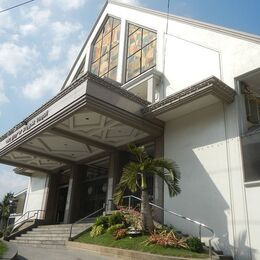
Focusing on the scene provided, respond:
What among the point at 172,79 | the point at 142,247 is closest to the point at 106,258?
the point at 142,247

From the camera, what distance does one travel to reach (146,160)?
12.0m

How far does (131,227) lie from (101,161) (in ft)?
28.5

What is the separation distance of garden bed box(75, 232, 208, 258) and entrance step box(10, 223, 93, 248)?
1.10m

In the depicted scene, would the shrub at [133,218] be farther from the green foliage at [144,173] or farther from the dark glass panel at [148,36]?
the dark glass panel at [148,36]

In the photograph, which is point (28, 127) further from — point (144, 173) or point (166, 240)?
point (166, 240)

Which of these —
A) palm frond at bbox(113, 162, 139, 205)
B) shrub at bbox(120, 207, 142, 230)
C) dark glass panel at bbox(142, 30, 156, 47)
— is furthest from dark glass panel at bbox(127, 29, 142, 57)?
shrub at bbox(120, 207, 142, 230)

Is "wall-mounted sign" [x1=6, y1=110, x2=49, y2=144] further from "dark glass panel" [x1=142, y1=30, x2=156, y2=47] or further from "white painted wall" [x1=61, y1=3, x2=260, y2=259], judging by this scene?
"dark glass panel" [x1=142, y1=30, x2=156, y2=47]

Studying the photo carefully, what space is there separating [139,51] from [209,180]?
10.4 m

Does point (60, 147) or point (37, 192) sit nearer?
point (60, 147)

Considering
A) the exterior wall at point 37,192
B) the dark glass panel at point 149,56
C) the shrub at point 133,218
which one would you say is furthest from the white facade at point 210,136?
the exterior wall at point 37,192

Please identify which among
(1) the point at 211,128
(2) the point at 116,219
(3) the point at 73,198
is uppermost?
(1) the point at 211,128

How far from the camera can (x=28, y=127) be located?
1683 cm

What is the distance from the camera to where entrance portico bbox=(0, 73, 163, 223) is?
13750mm

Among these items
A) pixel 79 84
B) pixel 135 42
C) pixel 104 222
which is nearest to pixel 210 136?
pixel 104 222
